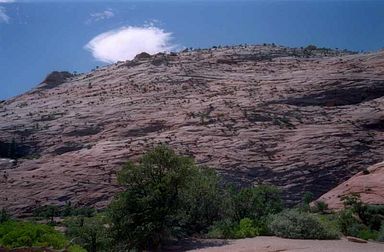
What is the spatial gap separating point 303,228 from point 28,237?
11.4m

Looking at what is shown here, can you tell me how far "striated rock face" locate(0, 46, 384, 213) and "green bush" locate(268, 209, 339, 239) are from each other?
13785mm

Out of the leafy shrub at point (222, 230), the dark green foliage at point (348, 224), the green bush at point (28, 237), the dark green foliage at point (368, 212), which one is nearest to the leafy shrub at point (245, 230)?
the leafy shrub at point (222, 230)

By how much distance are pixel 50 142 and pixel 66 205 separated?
40.1ft

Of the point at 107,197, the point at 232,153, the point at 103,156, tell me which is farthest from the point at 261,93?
the point at 107,197

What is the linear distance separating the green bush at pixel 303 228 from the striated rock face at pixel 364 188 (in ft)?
33.5

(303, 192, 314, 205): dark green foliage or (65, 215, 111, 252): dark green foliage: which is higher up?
(303, 192, 314, 205): dark green foliage

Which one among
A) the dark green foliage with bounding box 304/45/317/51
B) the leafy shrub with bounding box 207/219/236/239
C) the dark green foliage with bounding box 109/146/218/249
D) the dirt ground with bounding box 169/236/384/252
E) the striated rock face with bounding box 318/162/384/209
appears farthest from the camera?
the dark green foliage with bounding box 304/45/317/51

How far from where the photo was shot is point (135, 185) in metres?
22.5

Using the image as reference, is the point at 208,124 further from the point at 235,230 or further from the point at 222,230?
the point at 235,230

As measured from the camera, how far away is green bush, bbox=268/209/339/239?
2031cm

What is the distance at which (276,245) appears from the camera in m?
17.9

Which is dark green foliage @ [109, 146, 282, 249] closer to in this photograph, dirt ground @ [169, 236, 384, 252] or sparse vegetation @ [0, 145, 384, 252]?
sparse vegetation @ [0, 145, 384, 252]

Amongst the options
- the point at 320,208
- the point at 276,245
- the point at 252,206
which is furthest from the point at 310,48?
the point at 276,245

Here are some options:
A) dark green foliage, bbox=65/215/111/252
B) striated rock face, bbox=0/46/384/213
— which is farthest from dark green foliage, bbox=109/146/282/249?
striated rock face, bbox=0/46/384/213
